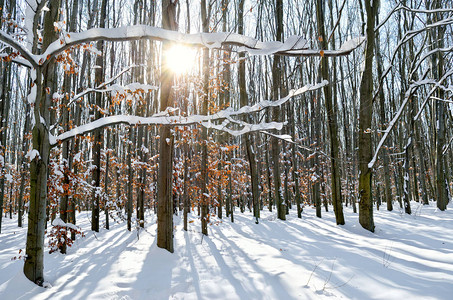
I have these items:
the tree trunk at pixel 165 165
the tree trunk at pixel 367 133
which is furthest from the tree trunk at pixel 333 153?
the tree trunk at pixel 165 165

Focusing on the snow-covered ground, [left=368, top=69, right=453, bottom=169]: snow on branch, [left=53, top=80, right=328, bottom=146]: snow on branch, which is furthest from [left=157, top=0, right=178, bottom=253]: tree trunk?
[left=368, top=69, right=453, bottom=169]: snow on branch

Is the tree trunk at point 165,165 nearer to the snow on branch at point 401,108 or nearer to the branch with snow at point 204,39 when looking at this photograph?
the branch with snow at point 204,39

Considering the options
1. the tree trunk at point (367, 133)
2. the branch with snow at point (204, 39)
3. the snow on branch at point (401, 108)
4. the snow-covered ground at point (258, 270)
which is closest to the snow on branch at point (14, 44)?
the branch with snow at point (204, 39)

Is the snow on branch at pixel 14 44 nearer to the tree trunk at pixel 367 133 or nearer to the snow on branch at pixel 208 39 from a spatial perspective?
the snow on branch at pixel 208 39

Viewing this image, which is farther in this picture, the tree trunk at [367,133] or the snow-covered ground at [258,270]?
the tree trunk at [367,133]

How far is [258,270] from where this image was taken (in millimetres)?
4715

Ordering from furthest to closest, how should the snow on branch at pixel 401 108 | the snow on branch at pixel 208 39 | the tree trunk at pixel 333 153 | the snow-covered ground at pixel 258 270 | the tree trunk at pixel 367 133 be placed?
1. the tree trunk at pixel 333 153
2. the tree trunk at pixel 367 133
3. the snow on branch at pixel 401 108
4. the snow-covered ground at pixel 258 270
5. the snow on branch at pixel 208 39

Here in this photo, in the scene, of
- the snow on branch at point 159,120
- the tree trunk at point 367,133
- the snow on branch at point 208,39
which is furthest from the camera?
the tree trunk at point 367,133

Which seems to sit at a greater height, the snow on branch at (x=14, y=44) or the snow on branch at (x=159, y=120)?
the snow on branch at (x=14, y=44)

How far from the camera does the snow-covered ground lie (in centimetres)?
362

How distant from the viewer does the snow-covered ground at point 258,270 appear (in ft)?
11.9

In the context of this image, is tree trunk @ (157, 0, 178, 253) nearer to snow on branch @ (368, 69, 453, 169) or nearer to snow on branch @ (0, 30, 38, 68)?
snow on branch @ (0, 30, 38, 68)

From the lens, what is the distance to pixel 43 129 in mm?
4098

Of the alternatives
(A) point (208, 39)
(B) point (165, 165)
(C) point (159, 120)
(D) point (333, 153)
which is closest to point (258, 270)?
(B) point (165, 165)
